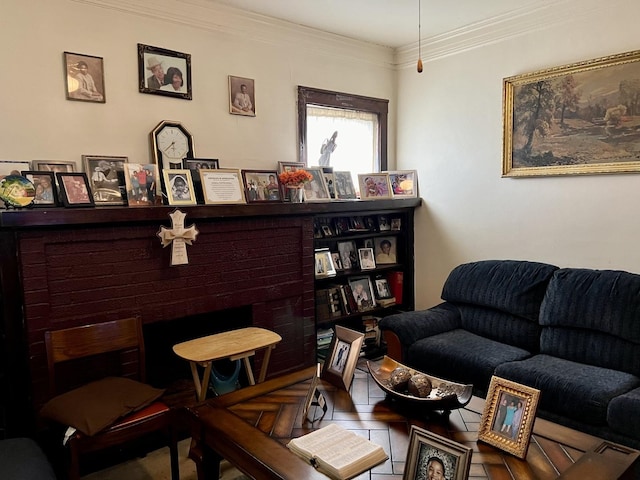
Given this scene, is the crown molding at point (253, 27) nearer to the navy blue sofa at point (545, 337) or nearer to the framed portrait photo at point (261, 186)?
the framed portrait photo at point (261, 186)

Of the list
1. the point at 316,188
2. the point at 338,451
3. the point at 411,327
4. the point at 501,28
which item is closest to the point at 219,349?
the point at 338,451

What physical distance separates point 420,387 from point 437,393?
8cm

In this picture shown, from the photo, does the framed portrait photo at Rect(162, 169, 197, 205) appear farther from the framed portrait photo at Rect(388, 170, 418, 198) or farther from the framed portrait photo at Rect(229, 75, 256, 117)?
the framed portrait photo at Rect(388, 170, 418, 198)

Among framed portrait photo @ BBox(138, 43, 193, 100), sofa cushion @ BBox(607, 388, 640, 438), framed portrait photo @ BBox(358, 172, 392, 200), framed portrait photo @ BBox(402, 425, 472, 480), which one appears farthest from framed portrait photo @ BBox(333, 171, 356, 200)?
framed portrait photo @ BBox(402, 425, 472, 480)

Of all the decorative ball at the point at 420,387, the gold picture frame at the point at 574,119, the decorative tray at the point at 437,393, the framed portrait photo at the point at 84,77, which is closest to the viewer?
the decorative tray at the point at 437,393

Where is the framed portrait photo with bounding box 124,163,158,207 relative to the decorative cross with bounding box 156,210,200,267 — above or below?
above

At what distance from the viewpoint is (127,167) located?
9.27 feet

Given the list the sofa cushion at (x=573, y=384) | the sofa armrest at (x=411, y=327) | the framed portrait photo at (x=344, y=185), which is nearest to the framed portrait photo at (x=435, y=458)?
the sofa cushion at (x=573, y=384)

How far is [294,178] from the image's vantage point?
339 cm

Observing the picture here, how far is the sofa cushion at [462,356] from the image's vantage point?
2846 mm

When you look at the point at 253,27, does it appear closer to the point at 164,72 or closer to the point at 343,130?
the point at 164,72

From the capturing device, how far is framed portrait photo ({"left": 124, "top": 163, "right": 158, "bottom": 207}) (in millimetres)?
2812

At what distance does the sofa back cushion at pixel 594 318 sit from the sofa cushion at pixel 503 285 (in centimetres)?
8

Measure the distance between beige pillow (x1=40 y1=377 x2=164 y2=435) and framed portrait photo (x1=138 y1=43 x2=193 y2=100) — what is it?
5.82 ft
